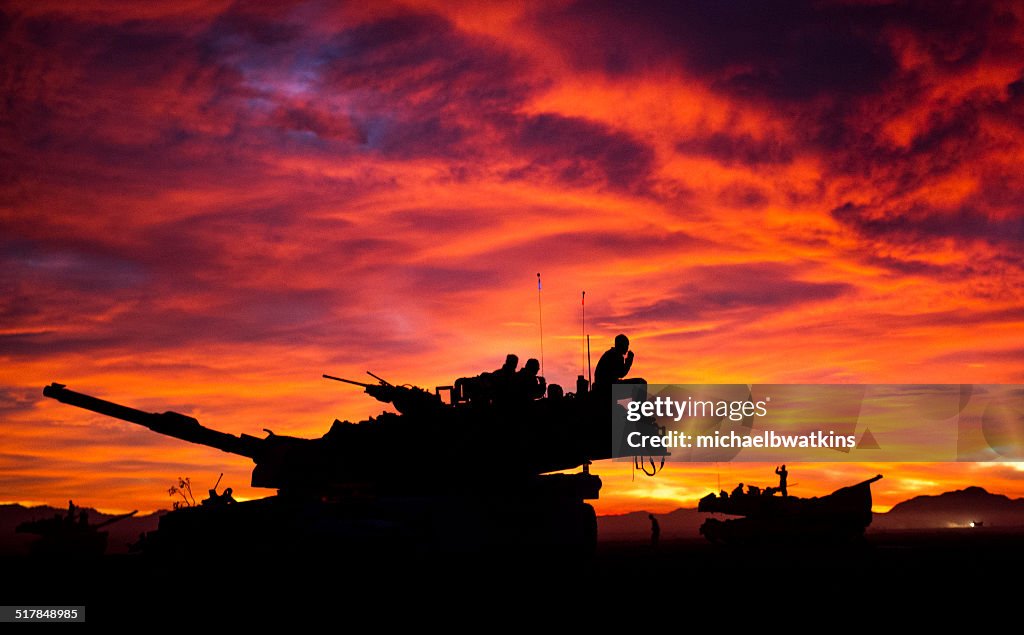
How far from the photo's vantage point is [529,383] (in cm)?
2127

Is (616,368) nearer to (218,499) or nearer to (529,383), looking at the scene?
(529,383)

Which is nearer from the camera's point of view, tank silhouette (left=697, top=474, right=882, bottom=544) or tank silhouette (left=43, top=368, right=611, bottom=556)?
tank silhouette (left=43, top=368, right=611, bottom=556)

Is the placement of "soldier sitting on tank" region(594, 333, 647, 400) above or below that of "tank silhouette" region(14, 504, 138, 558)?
above

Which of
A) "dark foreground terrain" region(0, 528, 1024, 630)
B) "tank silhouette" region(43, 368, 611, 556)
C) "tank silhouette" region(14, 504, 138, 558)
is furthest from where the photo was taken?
"tank silhouette" region(14, 504, 138, 558)

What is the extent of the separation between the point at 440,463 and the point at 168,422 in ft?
21.8

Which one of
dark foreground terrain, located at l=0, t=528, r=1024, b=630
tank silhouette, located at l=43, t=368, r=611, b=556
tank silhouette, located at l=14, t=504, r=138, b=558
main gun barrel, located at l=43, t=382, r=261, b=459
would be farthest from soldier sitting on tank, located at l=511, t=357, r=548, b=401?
tank silhouette, located at l=14, t=504, r=138, b=558

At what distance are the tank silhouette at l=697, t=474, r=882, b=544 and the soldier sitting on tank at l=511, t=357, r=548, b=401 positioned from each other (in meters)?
44.8

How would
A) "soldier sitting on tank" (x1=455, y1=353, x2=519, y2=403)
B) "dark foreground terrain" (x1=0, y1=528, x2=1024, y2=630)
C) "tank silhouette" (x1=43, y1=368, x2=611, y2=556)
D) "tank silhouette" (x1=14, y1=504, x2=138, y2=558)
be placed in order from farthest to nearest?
"tank silhouette" (x1=14, y1=504, x2=138, y2=558) → "soldier sitting on tank" (x1=455, y1=353, x2=519, y2=403) → "tank silhouette" (x1=43, y1=368, x2=611, y2=556) → "dark foreground terrain" (x1=0, y1=528, x2=1024, y2=630)

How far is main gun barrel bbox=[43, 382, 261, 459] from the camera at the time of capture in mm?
21609

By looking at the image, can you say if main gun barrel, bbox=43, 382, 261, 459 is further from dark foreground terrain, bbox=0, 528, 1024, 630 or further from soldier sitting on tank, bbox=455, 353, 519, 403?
soldier sitting on tank, bbox=455, 353, 519, 403

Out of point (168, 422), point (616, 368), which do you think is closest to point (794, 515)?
point (616, 368)

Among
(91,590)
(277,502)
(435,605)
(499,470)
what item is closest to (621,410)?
(499,470)

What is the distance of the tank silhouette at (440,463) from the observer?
62.9ft

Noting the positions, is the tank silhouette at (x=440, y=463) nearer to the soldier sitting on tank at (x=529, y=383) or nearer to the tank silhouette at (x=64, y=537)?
the soldier sitting on tank at (x=529, y=383)
